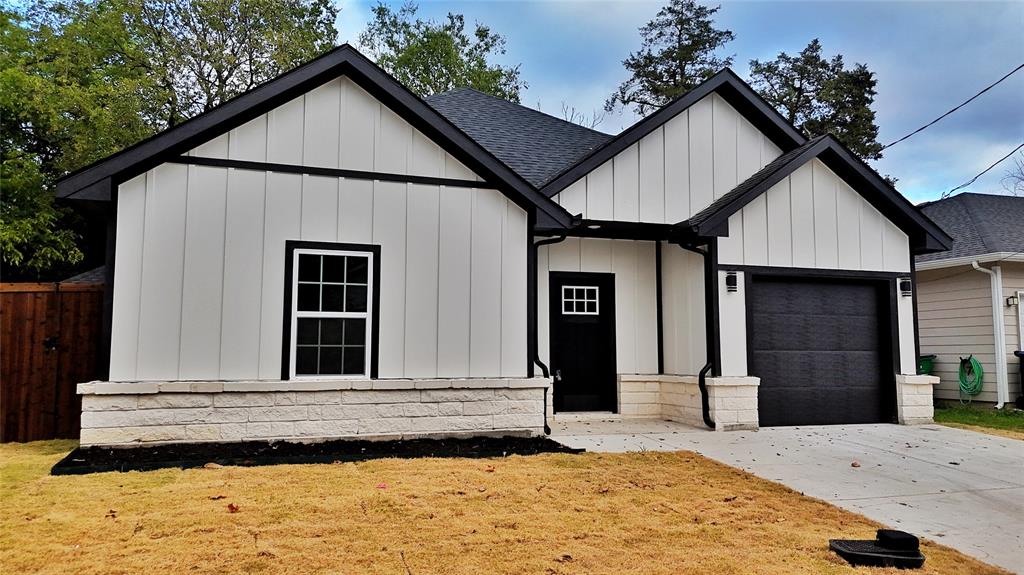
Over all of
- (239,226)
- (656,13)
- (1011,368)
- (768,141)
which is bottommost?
(1011,368)

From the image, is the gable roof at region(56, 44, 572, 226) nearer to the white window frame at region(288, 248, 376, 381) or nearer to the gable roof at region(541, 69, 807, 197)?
the gable roof at region(541, 69, 807, 197)

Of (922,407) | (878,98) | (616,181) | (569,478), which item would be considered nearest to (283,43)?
(616,181)

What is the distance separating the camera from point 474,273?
6.87 m

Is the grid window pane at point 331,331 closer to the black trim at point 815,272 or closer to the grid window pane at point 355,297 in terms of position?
the grid window pane at point 355,297

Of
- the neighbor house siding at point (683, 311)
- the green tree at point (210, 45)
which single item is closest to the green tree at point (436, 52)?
the green tree at point (210, 45)

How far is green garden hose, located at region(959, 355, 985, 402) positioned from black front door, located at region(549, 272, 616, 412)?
23.6 feet

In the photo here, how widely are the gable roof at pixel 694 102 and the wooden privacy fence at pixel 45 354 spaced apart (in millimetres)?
5726

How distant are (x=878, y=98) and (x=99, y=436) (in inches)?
1022

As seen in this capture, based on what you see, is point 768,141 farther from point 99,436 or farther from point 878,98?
point 878,98

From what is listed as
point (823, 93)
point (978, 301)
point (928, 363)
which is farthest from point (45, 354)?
point (823, 93)

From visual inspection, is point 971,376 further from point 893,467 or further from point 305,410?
point 305,410

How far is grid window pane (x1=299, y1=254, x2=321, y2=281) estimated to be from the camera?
6.34 m

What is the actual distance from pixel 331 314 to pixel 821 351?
6.77 meters

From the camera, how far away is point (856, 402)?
342 inches
